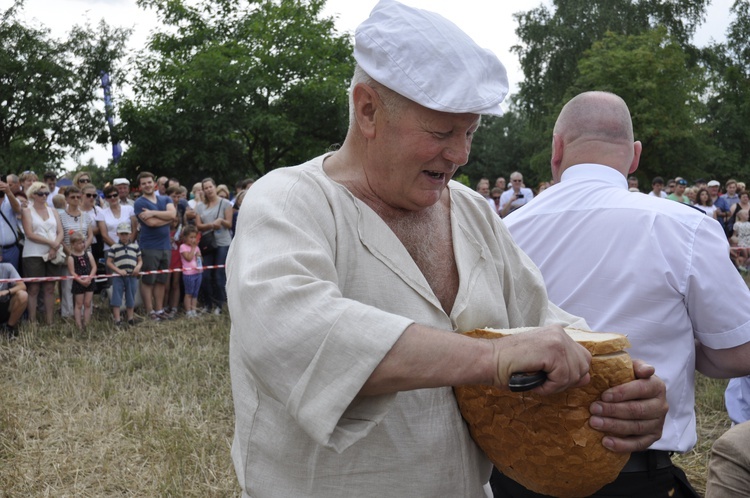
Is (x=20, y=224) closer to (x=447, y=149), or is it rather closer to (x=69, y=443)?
(x=69, y=443)

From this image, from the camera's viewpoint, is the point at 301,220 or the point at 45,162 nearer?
the point at 301,220

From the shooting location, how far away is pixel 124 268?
918 centimetres

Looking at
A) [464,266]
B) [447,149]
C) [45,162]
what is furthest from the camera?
[45,162]

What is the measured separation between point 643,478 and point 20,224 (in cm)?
803

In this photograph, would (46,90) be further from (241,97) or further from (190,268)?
(190,268)

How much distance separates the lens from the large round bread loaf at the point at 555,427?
5.14 ft

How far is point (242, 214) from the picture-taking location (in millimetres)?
1592

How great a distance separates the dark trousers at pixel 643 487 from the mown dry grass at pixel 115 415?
2229mm

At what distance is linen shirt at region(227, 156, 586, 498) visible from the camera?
133 centimetres

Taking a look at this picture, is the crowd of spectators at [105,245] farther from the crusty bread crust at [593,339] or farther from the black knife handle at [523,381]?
the black knife handle at [523,381]

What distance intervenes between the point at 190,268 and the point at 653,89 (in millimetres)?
25803

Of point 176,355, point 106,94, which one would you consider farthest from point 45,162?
point 176,355

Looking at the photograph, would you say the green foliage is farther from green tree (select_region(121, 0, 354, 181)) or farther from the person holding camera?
the person holding camera

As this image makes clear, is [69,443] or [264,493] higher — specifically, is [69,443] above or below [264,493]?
below
